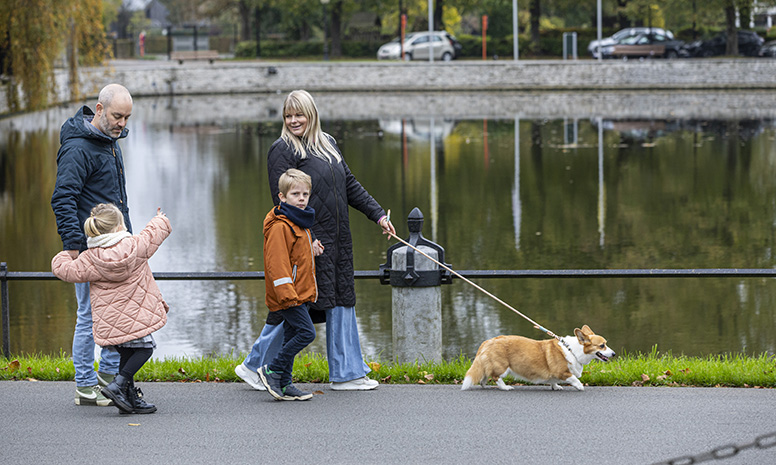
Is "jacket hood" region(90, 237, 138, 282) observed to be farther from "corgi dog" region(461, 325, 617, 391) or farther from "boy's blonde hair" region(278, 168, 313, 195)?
"corgi dog" region(461, 325, 617, 391)

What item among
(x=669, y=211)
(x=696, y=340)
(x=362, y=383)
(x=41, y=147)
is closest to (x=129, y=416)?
(x=362, y=383)

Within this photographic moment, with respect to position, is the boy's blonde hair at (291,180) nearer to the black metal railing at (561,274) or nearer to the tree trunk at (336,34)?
the black metal railing at (561,274)

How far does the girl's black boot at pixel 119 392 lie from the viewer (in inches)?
215

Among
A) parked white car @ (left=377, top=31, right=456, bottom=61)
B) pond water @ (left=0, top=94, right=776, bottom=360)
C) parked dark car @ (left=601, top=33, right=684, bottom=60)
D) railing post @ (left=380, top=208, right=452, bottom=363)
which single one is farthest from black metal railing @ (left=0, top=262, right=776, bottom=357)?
parked white car @ (left=377, top=31, right=456, bottom=61)

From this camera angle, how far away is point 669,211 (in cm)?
1870

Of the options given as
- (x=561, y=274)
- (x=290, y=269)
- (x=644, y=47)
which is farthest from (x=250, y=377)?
(x=644, y=47)

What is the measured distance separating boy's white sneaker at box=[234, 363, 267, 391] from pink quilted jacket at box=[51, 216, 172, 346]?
754 millimetres

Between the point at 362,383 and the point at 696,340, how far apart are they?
5.97 meters

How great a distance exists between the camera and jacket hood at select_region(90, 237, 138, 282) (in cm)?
532

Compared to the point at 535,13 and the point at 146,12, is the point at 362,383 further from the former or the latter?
the point at 146,12

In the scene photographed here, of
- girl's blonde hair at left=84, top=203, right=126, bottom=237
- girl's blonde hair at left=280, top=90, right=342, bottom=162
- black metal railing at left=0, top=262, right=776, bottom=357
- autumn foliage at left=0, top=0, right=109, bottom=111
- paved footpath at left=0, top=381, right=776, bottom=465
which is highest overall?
autumn foliage at left=0, top=0, right=109, bottom=111

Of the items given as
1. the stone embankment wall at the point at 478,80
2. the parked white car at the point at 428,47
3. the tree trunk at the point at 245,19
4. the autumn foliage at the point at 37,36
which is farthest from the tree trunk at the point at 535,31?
the autumn foliage at the point at 37,36

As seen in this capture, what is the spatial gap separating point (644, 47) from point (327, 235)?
1923 inches

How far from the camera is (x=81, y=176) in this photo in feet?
18.0
